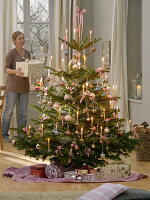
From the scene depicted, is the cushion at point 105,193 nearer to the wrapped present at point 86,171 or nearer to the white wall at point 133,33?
the wrapped present at point 86,171

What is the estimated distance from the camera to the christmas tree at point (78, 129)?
5.93 meters

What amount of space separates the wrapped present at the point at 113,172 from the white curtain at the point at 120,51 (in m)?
2.52

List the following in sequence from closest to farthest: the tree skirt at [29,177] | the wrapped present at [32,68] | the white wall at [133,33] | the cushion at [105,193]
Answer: the cushion at [105,193] < the tree skirt at [29,177] < the white wall at [133,33] < the wrapped present at [32,68]

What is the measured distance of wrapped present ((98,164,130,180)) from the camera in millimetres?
5875

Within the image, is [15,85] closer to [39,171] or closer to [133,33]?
[133,33]

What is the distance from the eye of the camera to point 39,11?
384 inches

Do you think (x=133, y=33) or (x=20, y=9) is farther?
(x=20, y=9)

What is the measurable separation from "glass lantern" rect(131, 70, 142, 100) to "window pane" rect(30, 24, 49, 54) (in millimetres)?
1918

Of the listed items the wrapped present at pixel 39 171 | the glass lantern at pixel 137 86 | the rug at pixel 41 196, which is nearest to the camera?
the rug at pixel 41 196

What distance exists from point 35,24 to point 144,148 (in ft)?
11.7

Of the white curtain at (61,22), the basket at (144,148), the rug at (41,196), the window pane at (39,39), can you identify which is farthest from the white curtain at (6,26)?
the rug at (41,196)

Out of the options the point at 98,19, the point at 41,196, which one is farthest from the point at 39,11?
the point at 41,196

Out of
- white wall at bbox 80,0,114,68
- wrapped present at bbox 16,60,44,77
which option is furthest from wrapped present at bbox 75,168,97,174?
white wall at bbox 80,0,114,68

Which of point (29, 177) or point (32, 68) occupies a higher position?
point (32, 68)
